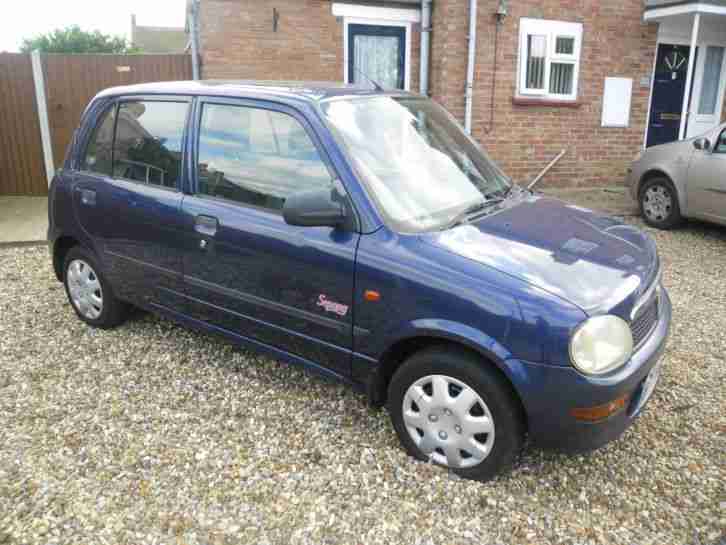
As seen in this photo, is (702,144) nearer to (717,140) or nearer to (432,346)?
(717,140)

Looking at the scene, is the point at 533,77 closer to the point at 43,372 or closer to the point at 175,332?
the point at 175,332

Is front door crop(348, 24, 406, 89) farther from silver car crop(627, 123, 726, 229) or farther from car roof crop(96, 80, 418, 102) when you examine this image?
car roof crop(96, 80, 418, 102)

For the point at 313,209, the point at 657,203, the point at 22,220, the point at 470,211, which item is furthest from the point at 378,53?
the point at 313,209

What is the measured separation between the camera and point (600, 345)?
8.18 ft

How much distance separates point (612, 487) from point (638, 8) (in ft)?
33.1

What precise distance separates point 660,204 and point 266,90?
20.8 ft

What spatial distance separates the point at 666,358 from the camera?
164 inches

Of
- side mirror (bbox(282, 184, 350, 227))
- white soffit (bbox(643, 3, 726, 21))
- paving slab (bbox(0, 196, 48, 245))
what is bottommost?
paving slab (bbox(0, 196, 48, 245))

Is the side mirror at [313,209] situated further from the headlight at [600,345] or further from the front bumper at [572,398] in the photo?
the headlight at [600,345]

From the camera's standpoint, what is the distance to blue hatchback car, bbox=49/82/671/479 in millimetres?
2533

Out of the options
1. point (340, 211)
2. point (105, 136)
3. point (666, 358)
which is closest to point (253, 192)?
point (340, 211)

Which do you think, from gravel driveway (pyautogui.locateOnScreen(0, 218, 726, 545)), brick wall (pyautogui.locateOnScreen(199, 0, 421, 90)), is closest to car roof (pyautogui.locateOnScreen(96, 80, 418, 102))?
gravel driveway (pyautogui.locateOnScreen(0, 218, 726, 545))

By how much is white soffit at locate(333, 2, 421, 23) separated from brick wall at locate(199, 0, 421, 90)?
0.16 metres

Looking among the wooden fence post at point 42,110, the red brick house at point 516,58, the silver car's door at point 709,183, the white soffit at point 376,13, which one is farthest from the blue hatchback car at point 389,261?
the white soffit at point 376,13
